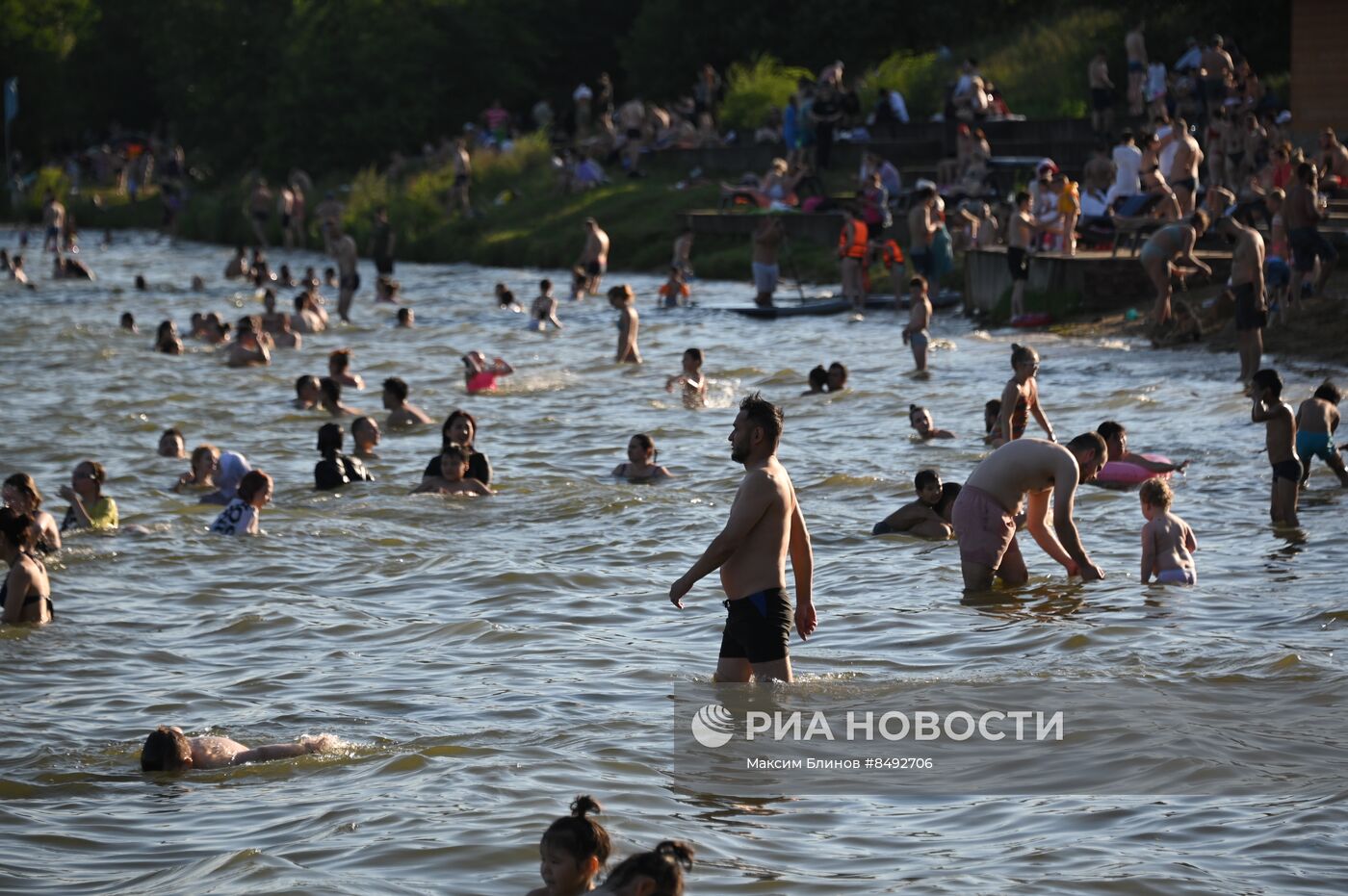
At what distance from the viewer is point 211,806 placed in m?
7.83

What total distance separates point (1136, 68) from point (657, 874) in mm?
30807

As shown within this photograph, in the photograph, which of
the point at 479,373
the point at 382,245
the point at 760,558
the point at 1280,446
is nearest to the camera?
the point at 760,558

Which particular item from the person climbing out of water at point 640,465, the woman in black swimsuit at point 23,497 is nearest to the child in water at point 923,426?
the person climbing out of water at point 640,465

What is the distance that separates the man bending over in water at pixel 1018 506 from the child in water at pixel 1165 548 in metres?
0.45

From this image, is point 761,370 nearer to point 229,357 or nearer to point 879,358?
point 879,358

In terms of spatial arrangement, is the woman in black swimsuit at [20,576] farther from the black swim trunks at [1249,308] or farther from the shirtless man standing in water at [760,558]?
the black swim trunks at [1249,308]

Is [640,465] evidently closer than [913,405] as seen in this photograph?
Yes

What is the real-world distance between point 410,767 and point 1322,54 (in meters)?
24.9

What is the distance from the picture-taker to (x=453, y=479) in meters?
15.2

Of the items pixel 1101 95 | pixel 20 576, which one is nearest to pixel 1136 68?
pixel 1101 95

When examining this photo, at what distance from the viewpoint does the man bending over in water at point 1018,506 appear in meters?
10.4

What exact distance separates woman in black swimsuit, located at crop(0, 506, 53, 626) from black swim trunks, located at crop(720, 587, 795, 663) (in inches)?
189

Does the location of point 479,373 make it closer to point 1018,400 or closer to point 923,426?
point 923,426

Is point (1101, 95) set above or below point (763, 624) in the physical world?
above
